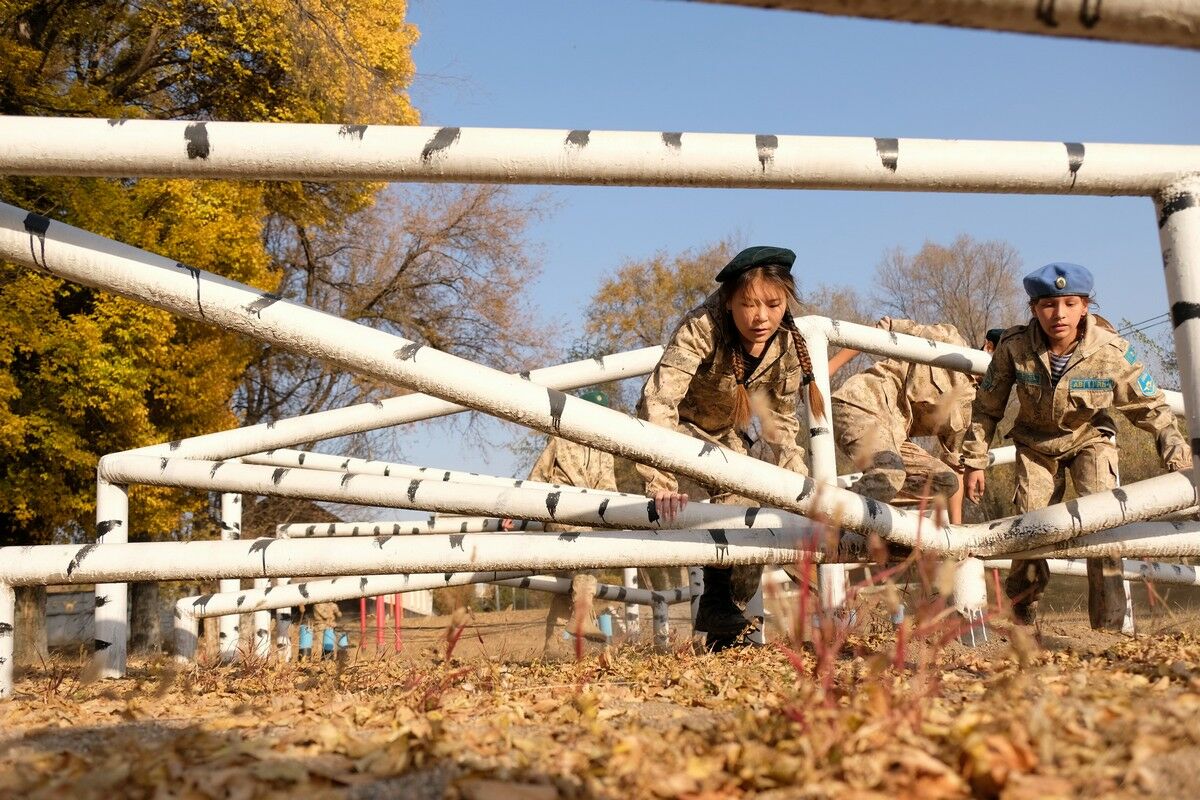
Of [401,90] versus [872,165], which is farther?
[401,90]

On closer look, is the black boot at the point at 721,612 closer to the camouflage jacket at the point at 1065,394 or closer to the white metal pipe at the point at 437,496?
the camouflage jacket at the point at 1065,394

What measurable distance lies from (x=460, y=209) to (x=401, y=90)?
365 cm

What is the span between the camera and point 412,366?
2213 mm

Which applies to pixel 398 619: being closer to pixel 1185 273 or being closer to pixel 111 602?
pixel 111 602

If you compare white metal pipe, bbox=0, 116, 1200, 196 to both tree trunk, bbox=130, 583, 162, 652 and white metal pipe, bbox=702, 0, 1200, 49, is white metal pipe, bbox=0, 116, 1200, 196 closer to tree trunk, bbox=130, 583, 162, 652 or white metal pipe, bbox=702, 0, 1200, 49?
white metal pipe, bbox=702, 0, 1200, 49

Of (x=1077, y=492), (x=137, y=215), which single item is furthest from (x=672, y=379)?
(x=137, y=215)

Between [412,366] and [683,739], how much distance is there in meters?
1.09

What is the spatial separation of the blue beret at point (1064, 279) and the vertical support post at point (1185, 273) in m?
1.95

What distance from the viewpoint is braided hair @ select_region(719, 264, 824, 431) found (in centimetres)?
380

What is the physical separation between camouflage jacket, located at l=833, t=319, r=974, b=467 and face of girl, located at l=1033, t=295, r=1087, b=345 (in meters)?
2.11

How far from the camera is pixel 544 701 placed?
1.91 meters

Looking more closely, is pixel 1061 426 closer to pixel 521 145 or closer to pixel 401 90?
pixel 521 145

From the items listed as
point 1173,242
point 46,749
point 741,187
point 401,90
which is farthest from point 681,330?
point 401,90

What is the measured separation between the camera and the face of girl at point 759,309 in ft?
12.4
